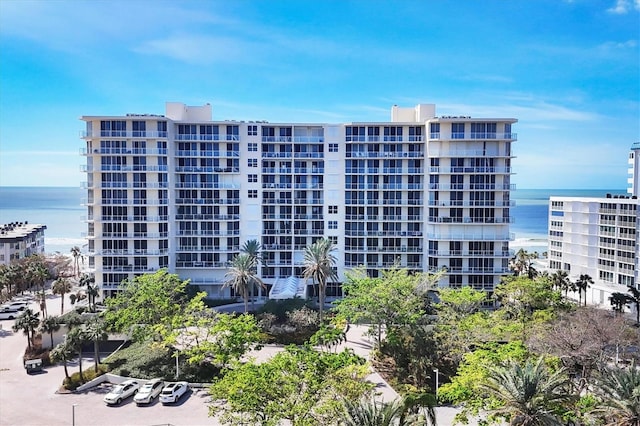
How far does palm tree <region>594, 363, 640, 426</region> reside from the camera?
869 inches

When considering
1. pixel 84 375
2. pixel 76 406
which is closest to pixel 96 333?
pixel 84 375

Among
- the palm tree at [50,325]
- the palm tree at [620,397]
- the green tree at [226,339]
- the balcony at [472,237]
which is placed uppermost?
the balcony at [472,237]

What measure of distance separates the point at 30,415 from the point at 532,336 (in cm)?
3552

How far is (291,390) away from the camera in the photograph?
25.9 m

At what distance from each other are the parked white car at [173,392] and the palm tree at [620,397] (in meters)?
27.0

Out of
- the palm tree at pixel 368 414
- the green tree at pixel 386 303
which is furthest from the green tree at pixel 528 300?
the palm tree at pixel 368 414

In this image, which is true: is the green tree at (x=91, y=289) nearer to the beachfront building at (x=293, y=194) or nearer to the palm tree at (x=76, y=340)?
the beachfront building at (x=293, y=194)

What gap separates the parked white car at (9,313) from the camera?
62031mm

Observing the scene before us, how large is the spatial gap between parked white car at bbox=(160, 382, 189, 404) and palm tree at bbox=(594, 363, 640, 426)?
1063 inches

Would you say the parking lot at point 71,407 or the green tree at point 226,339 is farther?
the green tree at point 226,339

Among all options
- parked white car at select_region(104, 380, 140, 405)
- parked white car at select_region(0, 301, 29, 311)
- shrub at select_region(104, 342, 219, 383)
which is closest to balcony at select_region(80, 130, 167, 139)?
parked white car at select_region(0, 301, 29, 311)

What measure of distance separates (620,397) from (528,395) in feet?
14.5

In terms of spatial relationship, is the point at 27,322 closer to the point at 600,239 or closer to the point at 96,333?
the point at 96,333

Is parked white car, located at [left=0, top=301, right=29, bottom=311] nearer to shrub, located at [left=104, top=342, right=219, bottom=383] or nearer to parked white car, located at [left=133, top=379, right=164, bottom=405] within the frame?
shrub, located at [left=104, top=342, right=219, bottom=383]
